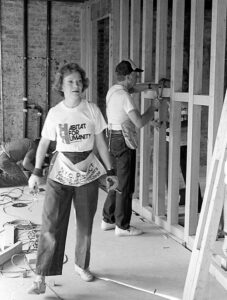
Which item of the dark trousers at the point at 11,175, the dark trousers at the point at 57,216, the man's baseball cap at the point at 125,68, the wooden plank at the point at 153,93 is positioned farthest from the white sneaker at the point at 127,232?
the dark trousers at the point at 11,175

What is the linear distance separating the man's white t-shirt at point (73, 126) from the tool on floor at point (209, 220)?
0.92 meters

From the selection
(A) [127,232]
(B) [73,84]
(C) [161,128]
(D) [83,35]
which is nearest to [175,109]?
(C) [161,128]

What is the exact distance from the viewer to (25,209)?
5.71m

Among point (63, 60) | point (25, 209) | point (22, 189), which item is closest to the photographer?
point (25, 209)

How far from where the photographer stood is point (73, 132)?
3266mm

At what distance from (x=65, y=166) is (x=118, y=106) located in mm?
1357

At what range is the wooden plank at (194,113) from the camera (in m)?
4.09

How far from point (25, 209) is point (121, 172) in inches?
68.0

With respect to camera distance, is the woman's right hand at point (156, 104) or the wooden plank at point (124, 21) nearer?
the woman's right hand at point (156, 104)

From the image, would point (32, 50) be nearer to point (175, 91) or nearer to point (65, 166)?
point (175, 91)

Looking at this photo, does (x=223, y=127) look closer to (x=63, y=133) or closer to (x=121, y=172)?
(x=63, y=133)

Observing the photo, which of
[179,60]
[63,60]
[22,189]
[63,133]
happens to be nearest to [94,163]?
[63,133]

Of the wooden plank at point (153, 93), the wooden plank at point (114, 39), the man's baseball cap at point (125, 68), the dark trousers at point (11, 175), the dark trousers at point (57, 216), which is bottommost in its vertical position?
the dark trousers at point (11, 175)

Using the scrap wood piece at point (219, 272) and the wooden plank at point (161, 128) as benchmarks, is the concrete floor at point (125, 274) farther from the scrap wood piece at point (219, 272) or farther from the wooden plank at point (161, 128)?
the wooden plank at point (161, 128)
